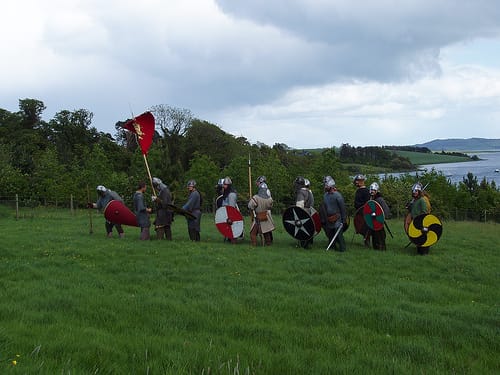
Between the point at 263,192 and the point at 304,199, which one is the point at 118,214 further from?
the point at 304,199

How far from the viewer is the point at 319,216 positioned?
1304 centimetres

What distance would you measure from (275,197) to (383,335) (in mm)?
27395

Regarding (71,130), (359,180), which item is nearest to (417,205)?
(359,180)

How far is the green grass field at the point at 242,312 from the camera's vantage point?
4766 millimetres

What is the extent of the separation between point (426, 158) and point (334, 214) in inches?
5294

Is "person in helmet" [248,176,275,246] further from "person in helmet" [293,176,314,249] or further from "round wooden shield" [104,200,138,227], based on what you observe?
"round wooden shield" [104,200,138,227]

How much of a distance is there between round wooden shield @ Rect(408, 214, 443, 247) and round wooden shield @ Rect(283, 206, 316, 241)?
97.0 inches

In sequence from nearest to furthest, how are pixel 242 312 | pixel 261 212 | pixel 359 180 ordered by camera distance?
pixel 242 312
pixel 261 212
pixel 359 180

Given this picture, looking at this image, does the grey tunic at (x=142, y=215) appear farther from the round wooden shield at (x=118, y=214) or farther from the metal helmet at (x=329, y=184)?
the metal helmet at (x=329, y=184)

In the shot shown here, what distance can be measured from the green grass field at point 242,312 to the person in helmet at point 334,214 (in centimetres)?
79

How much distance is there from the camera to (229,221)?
44.4ft

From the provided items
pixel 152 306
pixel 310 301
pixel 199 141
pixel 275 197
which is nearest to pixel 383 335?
pixel 310 301

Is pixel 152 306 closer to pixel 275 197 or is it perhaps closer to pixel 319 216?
pixel 319 216

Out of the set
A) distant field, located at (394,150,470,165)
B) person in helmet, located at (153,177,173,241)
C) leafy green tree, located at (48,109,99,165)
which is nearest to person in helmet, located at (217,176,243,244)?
person in helmet, located at (153,177,173,241)
